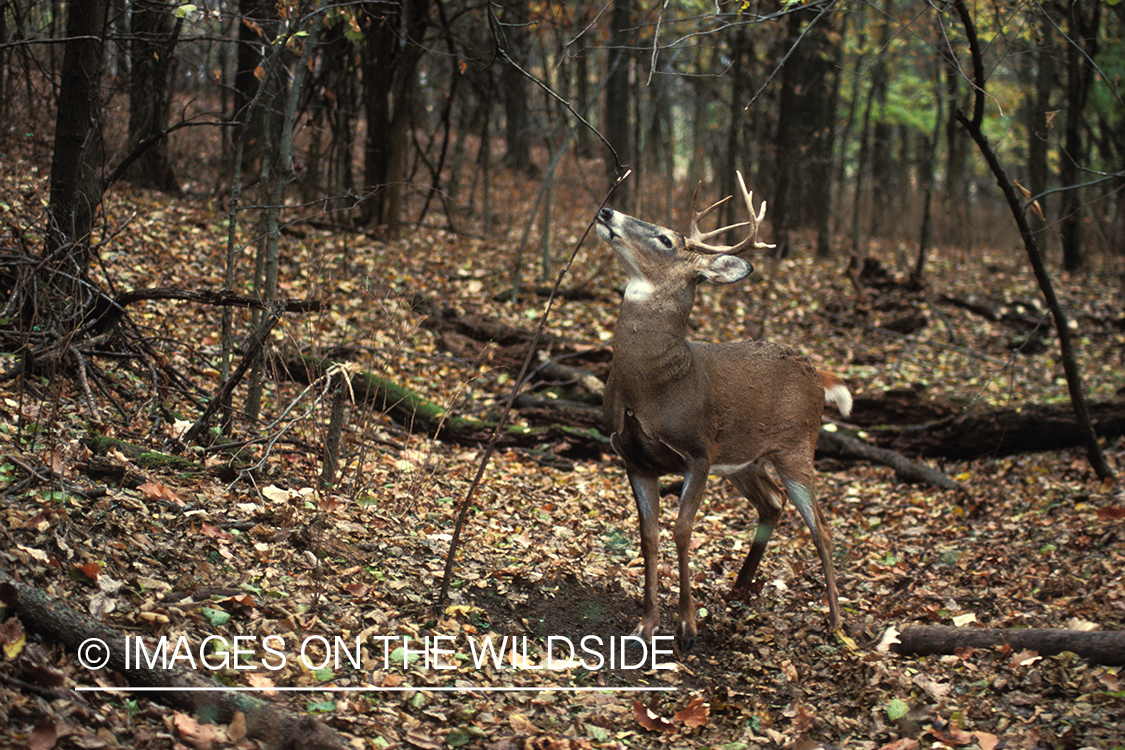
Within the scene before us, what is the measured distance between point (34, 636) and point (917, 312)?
13502 mm

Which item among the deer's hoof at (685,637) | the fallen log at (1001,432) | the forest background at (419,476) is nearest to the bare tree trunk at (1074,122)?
the forest background at (419,476)

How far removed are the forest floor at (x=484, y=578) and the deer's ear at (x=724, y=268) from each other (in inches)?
65.3

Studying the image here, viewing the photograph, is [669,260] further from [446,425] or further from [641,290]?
[446,425]

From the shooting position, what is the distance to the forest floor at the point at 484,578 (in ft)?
12.0

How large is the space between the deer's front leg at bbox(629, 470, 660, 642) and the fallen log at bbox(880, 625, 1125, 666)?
1.35 metres

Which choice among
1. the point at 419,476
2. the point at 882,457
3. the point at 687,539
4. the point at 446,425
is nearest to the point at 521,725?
the point at 687,539

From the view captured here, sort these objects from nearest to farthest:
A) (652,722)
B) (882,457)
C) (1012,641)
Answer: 1. (652,722)
2. (1012,641)
3. (882,457)

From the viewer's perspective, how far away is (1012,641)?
4.64m

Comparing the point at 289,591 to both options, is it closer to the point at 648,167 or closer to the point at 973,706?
the point at 973,706

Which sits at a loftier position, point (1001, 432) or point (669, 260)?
point (669, 260)

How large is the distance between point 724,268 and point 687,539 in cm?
160

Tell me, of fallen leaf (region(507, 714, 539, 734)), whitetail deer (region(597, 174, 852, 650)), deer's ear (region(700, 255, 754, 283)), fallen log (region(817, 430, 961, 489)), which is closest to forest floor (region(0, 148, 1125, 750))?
fallen leaf (region(507, 714, 539, 734))

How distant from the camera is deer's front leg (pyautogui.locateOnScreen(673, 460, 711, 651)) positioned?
505cm

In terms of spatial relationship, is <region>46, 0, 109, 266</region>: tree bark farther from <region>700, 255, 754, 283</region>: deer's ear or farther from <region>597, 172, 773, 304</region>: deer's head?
<region>700, 255, 754, 283</region>: deer's ear
